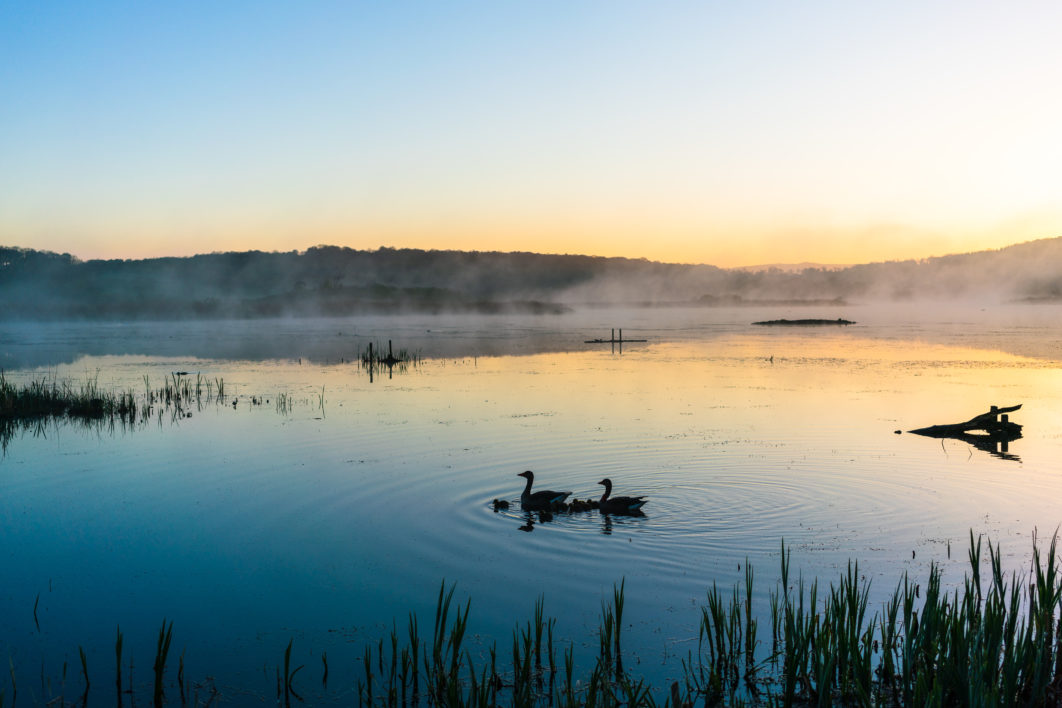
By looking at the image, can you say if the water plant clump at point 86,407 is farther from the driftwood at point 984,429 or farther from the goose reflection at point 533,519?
the driftwood at point 984,429

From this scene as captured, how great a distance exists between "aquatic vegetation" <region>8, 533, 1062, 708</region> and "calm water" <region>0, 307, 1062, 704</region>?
0.37 m

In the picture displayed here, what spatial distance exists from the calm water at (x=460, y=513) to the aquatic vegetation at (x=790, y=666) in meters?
0.37

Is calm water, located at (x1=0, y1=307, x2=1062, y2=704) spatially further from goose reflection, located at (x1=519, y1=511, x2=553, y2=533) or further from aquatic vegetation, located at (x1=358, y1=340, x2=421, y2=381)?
aquatic vegetation, located at (x1=358, y1=340, x2=421, y2=381)

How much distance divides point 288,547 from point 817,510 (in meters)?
7.56

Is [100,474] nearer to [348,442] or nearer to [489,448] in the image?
[348,442]

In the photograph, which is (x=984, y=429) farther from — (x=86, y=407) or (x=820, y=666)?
(x=86, y=407)

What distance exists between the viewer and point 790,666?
553 cm

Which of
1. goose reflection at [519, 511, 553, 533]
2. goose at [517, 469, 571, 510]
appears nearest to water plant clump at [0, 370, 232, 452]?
goose at [517, 469, 571, 510]

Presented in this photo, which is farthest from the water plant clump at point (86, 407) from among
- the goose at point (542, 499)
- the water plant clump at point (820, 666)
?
the water plant clump at point (820, 666)

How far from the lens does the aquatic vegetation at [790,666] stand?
5367 mm

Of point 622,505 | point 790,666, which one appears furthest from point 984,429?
point 790,666

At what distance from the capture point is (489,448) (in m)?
17.6

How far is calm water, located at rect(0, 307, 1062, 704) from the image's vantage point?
26.5 feet

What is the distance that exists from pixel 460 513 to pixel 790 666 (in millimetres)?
7435
